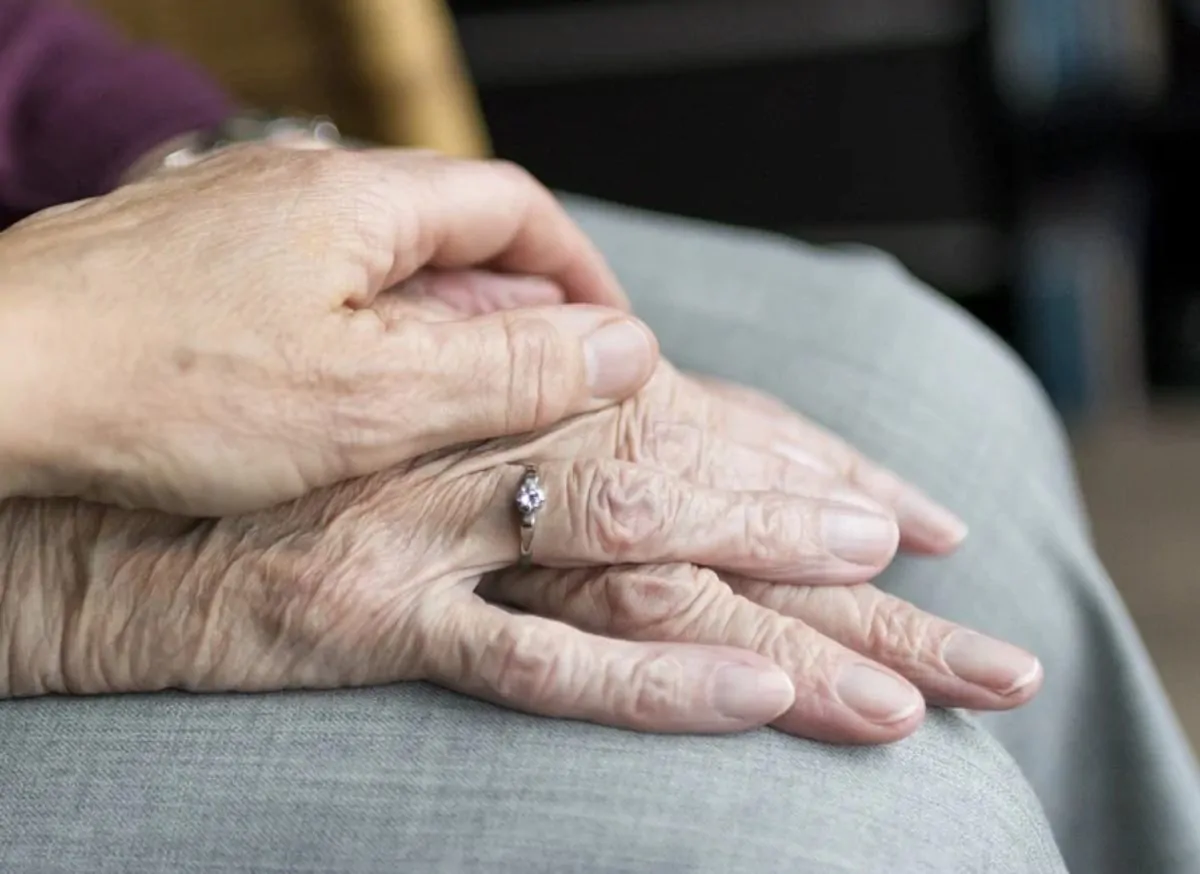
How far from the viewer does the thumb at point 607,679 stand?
0.55 m

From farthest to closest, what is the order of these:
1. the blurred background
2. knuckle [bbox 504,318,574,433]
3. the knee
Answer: the blurred background, knuckle [bbox 504,318,574,433], the knee

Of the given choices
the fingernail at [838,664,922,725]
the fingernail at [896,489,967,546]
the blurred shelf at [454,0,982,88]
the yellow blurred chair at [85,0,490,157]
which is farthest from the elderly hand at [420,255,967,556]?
the blurred shelf at [454,0,982,88]

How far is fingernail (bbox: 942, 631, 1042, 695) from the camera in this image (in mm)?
605

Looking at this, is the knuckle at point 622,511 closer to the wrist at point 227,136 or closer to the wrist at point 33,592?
the wrist at point 33,592

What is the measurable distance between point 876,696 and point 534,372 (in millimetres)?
210

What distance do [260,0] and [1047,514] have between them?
849mm

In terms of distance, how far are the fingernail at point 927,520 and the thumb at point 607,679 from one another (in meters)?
0.17

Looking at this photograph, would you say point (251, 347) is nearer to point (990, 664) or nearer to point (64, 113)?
point (990, 664)

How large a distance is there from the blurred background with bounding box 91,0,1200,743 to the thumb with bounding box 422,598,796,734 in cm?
112

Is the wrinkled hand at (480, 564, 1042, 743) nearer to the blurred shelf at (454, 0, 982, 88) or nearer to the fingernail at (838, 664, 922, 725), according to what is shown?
the fingernail at (838, 664, 922, 725)

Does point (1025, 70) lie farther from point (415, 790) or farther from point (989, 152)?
point (415, 790)

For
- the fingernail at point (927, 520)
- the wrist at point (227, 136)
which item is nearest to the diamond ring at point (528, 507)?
the fingernail at point (927, 520)

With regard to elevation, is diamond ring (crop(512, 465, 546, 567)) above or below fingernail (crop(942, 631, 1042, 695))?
above

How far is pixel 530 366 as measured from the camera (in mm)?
615
